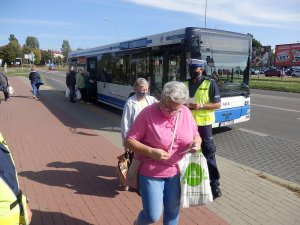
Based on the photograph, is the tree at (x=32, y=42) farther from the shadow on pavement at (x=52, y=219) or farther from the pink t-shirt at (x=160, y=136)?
the pink t-shirt at (x=160, y=136)

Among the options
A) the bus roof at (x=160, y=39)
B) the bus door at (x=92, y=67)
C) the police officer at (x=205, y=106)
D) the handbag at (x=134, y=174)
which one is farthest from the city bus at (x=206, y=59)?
the bus door at (x=92, y=67)

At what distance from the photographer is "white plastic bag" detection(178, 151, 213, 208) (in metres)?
3.01

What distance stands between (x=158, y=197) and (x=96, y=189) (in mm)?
2329

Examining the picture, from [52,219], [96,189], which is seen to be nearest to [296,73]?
[96,189]

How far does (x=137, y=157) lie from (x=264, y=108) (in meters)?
12.9

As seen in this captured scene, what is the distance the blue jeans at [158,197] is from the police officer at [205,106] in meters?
Answer: 1.69

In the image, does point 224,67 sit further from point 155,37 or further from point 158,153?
point 158,153

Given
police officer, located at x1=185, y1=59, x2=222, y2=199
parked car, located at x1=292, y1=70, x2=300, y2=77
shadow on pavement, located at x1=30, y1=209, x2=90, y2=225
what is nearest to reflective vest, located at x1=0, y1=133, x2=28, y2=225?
shadow on pavement, located at x1=30, y1=209, x2=90, y2=225

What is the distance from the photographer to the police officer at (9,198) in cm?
183

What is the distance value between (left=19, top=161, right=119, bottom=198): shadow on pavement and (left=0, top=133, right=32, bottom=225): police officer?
2.85m

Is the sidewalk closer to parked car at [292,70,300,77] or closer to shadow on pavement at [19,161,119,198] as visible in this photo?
shadow on pavement at [19,161,119,198]

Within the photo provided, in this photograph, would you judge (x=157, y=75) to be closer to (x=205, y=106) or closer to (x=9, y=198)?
(x=205, y=106)

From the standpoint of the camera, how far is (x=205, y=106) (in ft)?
15.4

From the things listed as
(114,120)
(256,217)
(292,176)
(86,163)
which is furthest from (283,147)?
(114,120)
